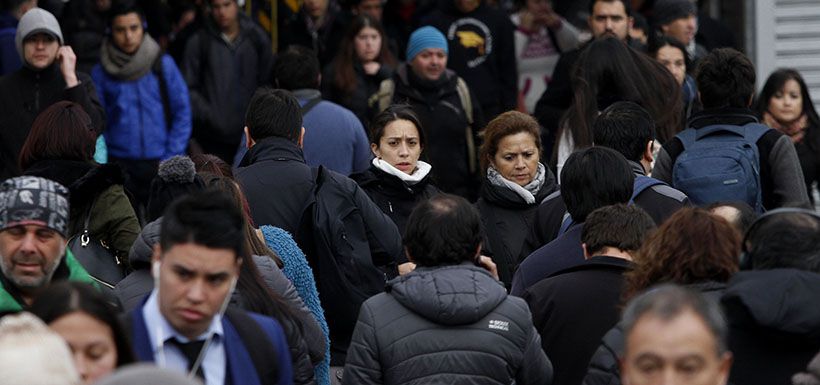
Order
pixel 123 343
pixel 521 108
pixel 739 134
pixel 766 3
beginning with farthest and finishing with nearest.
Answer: pixel 766 3, pixel 521 108, pixel 739 134, pixel 123 343

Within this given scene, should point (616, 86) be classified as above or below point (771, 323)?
above

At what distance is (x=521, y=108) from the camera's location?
1458 centimetres

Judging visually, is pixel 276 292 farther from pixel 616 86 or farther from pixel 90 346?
pixel 616 86

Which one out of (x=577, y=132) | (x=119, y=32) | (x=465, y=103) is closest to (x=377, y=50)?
(x=465, y=103)

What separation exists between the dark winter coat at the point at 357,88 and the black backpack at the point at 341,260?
4.14 metres

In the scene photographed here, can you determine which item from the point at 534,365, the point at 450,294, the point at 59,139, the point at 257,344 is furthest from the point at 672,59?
the point at 257,344

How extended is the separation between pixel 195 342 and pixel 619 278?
2.14 m

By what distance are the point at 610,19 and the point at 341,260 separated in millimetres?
4203

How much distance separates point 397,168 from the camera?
974 centimetres

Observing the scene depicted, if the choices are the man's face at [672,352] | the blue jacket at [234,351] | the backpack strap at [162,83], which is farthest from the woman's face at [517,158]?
the man's face at [672,352]

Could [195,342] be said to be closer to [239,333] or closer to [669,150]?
[239,333]

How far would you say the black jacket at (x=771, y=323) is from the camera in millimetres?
5969

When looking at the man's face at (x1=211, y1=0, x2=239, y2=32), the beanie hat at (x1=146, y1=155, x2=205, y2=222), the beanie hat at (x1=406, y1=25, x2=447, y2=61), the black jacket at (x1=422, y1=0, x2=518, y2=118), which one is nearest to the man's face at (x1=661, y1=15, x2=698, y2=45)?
the black jacket at (x1=422, y1=0, x2=518, y2=118)

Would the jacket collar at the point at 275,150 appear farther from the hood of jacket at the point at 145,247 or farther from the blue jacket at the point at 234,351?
the blue jacket at the point at 234,351
